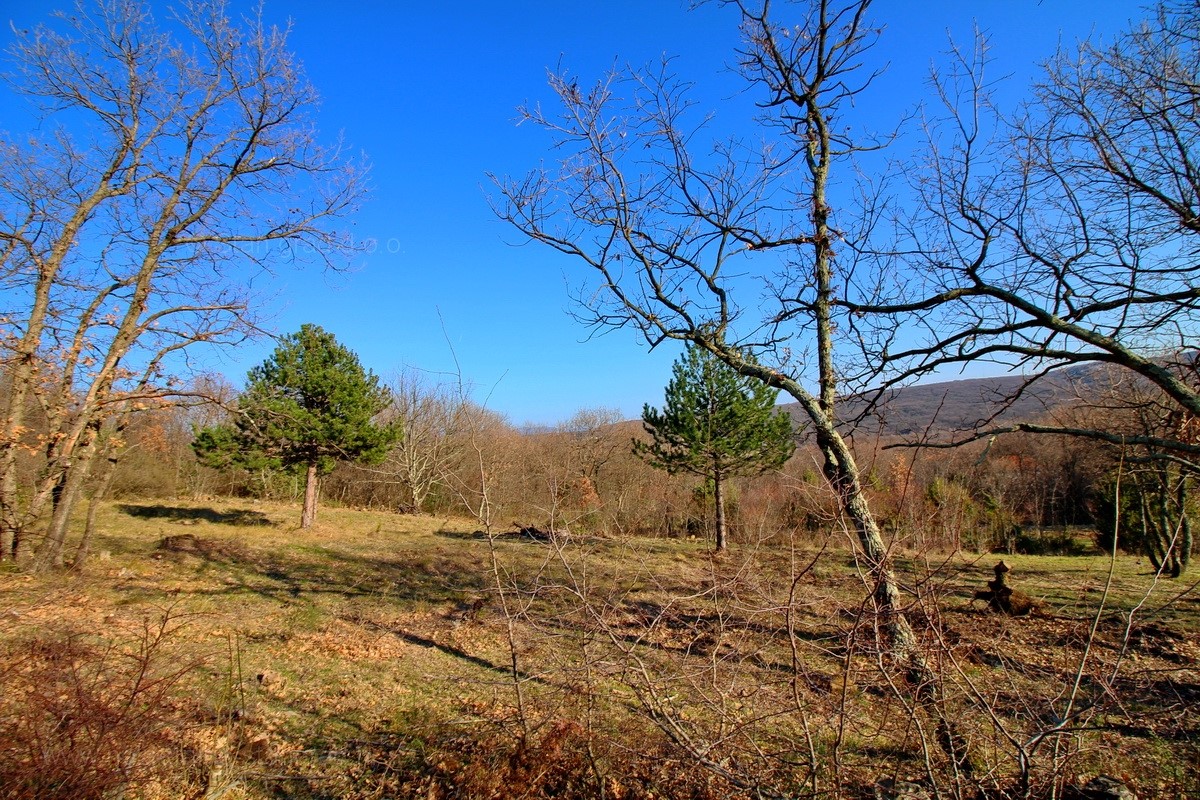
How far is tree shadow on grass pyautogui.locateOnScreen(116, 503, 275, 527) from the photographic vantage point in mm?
16938

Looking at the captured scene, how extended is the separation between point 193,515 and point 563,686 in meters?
19.3

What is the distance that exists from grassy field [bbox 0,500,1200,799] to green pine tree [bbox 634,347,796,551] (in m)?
5.74

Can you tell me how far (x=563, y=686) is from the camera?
3.16 metres

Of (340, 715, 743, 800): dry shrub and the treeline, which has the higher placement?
the treeline

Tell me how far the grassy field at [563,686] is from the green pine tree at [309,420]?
4835 mm

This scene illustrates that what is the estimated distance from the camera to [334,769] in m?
4.00

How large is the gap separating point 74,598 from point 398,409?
22038mm

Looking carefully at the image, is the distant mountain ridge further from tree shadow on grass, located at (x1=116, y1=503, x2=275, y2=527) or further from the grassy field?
tree shadow on grass, located at (x1=116, y1=503, x2=275, y2=527)

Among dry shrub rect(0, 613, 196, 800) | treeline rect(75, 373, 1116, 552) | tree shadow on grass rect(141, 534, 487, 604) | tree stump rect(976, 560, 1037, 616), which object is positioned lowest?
tree shadow on grass rect(141, 534, 487, 604)

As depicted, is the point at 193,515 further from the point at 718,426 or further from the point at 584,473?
the point at 718,426

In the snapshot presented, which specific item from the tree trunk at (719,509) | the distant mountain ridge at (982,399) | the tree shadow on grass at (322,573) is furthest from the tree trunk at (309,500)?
the distant mountain ridge at (982,399)

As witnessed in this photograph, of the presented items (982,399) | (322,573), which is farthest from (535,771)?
(322,573)

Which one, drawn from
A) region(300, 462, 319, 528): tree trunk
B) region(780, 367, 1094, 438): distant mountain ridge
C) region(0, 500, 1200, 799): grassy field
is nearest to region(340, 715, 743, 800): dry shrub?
region(0, 500, 1200, 799): grassy field

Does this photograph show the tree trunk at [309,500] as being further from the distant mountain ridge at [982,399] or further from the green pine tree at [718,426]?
the distant mountain ridge at [982,399]
